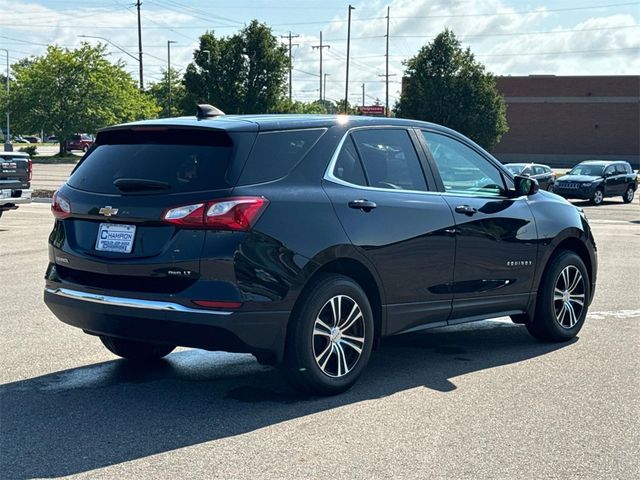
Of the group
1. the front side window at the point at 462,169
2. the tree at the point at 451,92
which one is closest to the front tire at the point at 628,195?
the tree at the point at 451,92

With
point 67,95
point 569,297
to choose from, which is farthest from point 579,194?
point 67,95

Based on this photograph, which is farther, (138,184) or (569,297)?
(569,297)

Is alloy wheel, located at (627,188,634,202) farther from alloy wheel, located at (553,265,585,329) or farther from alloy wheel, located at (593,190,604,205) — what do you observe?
alloy wheel, located at (553,265,585,329)

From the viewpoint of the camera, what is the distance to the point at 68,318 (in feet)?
18.5

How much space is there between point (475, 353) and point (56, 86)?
197ft

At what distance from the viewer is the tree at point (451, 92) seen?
51500 mm

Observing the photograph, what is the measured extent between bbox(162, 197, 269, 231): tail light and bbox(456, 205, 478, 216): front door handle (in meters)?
1.91

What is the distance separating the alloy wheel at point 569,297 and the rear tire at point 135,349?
3198 millimetres

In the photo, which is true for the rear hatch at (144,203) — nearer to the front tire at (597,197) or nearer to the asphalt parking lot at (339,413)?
the asphalt parking lot at (339,413)

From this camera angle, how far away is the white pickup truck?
15719 millimetres

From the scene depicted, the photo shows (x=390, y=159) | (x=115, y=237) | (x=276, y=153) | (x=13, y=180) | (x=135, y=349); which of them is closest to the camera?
(x=115, y=237)

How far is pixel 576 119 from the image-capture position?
7556cm

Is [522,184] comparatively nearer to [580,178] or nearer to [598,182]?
[598,182]

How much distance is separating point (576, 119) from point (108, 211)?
2930 inches
